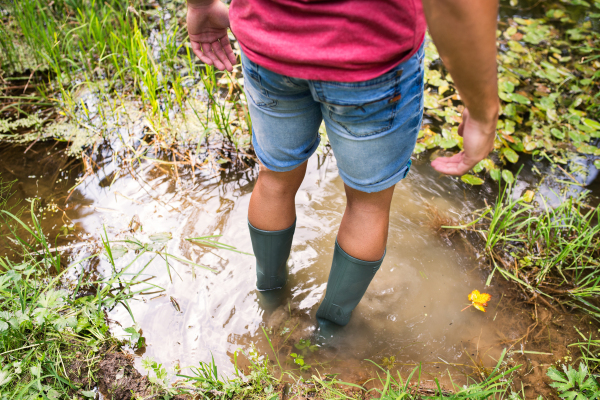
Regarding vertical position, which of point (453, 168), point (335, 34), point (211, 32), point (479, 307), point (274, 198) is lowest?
point (479, 307)

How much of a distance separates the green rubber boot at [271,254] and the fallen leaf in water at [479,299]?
2.80 ft

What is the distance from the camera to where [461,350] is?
1459mm

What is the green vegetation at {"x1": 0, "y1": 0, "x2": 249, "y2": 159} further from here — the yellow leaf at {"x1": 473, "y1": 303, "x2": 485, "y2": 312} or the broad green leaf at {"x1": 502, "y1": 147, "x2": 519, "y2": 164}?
the broad green leaf at {"x1": 502, "y1": 147, "x2": 519, "y2": 164}

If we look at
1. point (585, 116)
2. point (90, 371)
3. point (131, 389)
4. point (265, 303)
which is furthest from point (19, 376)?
point (585, 116)

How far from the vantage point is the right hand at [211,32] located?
45.1 inches

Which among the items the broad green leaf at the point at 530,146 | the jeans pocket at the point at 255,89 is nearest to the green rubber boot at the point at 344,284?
→ the jeans pocket at the point at 255,89

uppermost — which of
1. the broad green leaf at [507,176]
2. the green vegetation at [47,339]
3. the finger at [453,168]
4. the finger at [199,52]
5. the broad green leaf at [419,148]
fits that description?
the finger at [199,52]

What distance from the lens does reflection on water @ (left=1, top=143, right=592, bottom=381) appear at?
146cm

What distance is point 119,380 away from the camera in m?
1.25

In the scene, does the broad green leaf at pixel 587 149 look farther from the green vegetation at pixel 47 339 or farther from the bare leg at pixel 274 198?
the green vegetation at pixel 47 339

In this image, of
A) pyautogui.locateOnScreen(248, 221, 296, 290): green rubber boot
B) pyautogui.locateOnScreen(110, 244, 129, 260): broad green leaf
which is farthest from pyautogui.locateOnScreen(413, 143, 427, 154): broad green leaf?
pyautogui.locateOnScreen(110, 244, 129, 260): broad green leaf

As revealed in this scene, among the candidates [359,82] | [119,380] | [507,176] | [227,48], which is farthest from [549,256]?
[119,380]

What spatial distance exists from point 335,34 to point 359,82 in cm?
11

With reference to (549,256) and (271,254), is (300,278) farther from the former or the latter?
(549,256)
